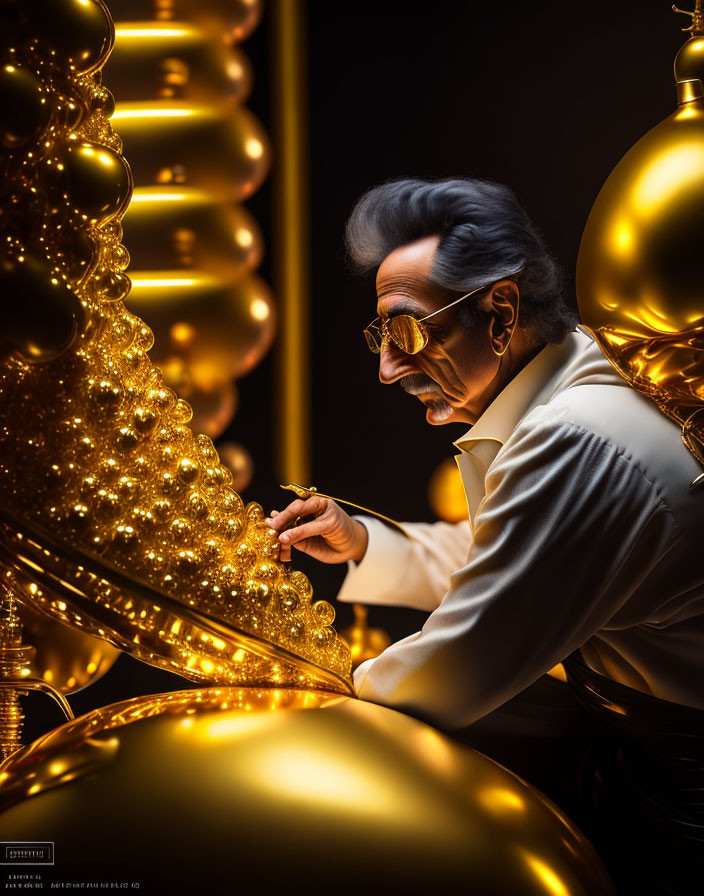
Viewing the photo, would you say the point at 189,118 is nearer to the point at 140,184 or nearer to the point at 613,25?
the point at 140,184

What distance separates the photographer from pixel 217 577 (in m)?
0.81

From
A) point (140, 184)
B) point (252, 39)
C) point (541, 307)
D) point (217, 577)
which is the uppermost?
point (252, 39)

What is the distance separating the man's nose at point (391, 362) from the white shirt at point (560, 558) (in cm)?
18

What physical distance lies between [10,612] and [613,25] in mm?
1015

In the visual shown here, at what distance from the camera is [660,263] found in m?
0.73

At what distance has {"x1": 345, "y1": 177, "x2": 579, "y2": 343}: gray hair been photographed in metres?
0.98

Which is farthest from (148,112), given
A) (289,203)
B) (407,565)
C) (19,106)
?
(407,565)

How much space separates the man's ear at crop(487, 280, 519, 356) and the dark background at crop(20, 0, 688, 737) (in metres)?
0.15

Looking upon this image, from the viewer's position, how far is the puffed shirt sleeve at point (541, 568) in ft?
2.63

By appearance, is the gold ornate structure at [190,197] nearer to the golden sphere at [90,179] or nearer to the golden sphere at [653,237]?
the golden sphere at [90,179]

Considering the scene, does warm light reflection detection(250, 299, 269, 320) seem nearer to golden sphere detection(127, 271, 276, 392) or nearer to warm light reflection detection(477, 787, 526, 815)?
golden sphere detection(127, 271, 276, 392)

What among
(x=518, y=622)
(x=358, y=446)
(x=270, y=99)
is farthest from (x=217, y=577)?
(x=270, y=99)

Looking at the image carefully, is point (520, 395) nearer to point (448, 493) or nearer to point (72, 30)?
point (448, 493)

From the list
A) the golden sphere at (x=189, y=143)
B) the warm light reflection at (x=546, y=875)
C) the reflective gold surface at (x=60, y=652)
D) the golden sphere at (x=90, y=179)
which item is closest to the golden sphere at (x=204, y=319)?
the golden sphere at (x=189, y=143)
